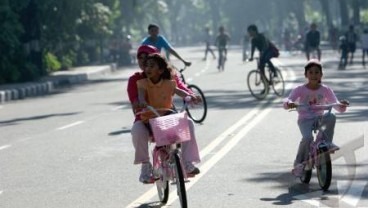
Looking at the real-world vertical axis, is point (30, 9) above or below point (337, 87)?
above

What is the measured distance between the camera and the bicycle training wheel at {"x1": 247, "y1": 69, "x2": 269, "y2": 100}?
78.4 feet

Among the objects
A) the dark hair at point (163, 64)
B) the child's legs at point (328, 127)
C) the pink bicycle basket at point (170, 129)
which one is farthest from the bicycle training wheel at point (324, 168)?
the pink bicycle basket at point (170, 129)

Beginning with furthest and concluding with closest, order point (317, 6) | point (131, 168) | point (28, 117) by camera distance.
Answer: point (317, 6) < point (28, 117) < point (131, 168)

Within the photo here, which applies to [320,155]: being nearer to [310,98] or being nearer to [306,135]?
[306,135]

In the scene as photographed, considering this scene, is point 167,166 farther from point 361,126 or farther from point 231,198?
point 361,126

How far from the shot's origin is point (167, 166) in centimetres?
912

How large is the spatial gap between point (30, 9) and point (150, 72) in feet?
95.7

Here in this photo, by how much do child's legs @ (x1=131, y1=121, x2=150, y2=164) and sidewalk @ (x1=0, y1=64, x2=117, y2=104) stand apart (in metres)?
20.8

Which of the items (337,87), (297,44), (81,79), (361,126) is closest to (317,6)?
(297,44)

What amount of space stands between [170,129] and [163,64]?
2.85 feet

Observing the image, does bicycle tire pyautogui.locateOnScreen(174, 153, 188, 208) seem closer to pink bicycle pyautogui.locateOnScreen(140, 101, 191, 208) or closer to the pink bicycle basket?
pink bicycle pyautogui.locateOnScreen(140, 101, 191, 208)

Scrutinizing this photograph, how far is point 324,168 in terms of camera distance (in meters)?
10.1

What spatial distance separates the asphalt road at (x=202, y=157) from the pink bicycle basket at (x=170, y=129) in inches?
40.6

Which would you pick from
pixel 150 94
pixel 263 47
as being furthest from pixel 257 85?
pixel 150 94
